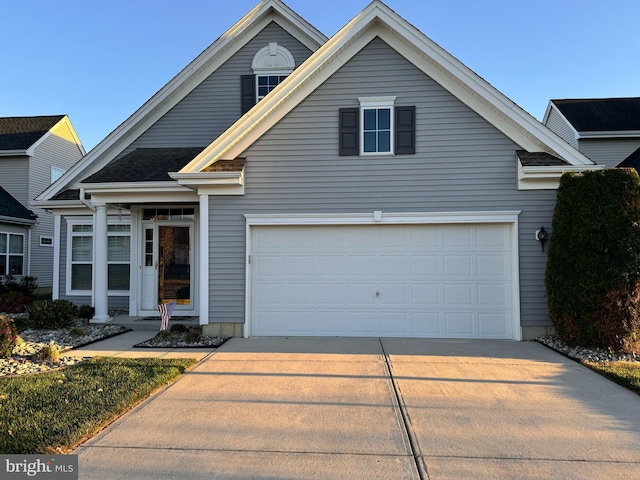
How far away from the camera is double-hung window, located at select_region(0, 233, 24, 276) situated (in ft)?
53.2

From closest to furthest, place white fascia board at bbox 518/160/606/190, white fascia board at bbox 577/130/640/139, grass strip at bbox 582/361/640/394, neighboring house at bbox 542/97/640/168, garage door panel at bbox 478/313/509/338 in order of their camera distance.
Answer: grass strip at bbox 582/361/640/394 → white fascia board at bbox 518/160/606/190 → garage door panel at bbox 478/313/509/338 → white fascia board at bbox 577/130/640/139 → neighboring house at bbox 542/97/640/168

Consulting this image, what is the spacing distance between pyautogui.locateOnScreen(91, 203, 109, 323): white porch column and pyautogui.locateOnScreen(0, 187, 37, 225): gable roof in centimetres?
914

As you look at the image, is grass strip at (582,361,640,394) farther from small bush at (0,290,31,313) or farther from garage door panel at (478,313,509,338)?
small bush at (0,290,31,313)

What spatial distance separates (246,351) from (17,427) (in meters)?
3.60

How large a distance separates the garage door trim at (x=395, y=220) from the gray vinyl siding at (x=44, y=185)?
13914 mm

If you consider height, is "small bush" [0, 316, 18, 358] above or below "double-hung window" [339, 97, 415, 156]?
below

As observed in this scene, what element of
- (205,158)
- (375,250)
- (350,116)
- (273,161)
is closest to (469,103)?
(350,116)

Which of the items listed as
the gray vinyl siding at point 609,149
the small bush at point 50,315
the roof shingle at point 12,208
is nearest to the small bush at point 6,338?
the small bush at point 50,315

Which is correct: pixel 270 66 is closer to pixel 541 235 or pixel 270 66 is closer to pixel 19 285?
pixel 541 235

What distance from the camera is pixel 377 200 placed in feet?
27.2

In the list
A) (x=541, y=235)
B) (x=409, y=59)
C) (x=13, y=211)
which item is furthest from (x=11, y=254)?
(x=541, y=235)

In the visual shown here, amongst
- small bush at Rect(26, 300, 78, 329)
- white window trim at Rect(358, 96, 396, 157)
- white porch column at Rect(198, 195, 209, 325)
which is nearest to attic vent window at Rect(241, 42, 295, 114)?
white window trim at Rect(358, 96, 396, 157)

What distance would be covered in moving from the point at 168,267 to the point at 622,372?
900 centimetres

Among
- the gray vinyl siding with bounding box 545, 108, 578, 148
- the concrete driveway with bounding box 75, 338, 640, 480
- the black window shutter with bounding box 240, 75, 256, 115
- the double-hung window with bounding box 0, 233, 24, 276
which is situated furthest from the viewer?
the gray vinyl siding with bounding box 545, 108, 578, 148
